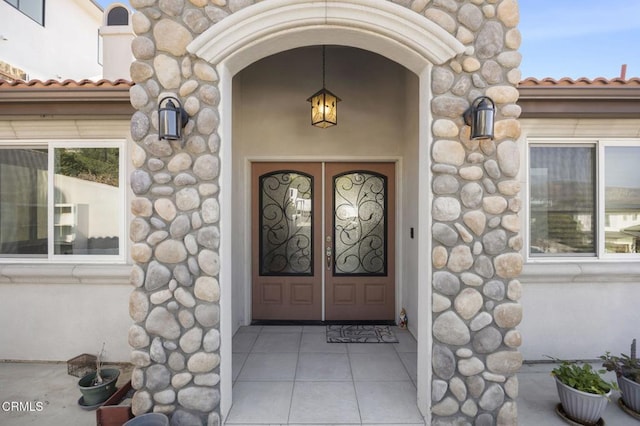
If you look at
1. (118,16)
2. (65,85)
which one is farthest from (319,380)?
(118,16)

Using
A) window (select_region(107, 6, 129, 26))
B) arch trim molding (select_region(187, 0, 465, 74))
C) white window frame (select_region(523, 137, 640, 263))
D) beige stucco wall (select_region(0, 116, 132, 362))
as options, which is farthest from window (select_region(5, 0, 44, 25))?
white window frame (select_region(523, 137, 640, 263))

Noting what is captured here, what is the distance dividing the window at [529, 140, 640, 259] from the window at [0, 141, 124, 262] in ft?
16.9

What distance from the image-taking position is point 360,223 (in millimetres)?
5176

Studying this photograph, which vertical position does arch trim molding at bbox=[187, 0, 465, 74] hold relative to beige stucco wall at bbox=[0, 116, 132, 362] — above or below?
above

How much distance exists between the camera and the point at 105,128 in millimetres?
3893

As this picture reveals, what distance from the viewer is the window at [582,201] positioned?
13.1 ft

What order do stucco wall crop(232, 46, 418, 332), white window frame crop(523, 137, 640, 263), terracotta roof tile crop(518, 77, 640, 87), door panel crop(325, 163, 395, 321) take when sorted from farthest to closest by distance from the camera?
door panel crop(325, 163, 395, 321)
stucco wall crop(232, 46, 418, 332)
white window frame crop(523, 137, 640, 263)
terracotta roof tile crop(518, 77, 640, 87)

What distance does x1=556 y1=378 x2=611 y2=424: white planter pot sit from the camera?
8.93ft

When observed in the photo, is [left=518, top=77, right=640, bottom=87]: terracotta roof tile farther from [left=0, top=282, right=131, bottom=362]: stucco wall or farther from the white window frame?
[left=0, top=282, right=131, bottom=362]: stucco wall

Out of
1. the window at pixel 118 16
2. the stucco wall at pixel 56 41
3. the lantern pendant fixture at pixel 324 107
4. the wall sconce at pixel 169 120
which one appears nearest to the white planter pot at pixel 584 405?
the lantern pendant fixture at pixel 324 107

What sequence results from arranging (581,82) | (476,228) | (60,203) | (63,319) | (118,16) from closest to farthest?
(476,228) → (581,82) → (63,319) → (60,203) → (118,16)

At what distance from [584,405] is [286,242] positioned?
3866 millimetres

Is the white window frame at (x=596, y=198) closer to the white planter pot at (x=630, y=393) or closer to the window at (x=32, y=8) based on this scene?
the white planter pot at (x=630, y=393)

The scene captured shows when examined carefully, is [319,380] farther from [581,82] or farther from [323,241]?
[581,82]
